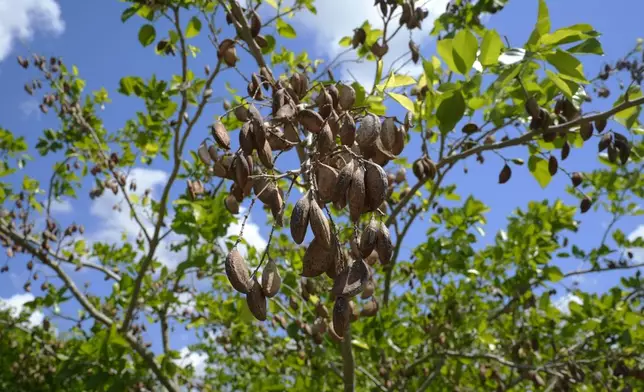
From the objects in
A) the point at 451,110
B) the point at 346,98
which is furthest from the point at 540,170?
the point at 346,98

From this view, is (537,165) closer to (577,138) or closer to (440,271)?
(577,138)

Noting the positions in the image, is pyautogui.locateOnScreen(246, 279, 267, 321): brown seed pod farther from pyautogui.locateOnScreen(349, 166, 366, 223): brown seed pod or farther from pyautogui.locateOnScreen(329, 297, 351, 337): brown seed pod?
pyautogui.locateOnScreen(349, 166, 366, 223): brown seed pod

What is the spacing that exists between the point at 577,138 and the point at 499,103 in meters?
0.37

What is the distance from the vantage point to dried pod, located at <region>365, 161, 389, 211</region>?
855 millimetres

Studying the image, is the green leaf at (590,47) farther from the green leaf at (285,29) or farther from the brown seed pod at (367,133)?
the green leaf at (285,29)

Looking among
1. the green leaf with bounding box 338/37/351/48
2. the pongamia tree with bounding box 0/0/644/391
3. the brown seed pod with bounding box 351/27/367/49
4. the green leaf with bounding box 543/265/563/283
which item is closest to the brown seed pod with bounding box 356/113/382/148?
the pongamia tree with bounding box 0/0/644/391

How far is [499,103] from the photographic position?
81.8 inches

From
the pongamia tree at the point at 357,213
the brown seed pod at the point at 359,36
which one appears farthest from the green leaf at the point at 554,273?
the brown seed pod at the point at 359,36

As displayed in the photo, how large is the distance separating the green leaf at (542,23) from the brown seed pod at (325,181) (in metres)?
0.78

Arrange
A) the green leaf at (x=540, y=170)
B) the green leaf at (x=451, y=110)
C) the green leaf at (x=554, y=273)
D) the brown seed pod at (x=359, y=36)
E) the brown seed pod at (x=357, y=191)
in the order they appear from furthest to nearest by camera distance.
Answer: the green leaf at (x=554, y=273) < the brown seed pod at (x=359, y=36) < the green leaf at (x=540, y=170) < the green leaf at (x=451, y=110) < the brown seed pod at (x=357, y=191)

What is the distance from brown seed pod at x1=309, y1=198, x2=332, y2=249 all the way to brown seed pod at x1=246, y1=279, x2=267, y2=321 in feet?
0.56

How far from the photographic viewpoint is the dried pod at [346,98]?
1.22 m

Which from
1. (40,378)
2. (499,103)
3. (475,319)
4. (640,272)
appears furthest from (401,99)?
(40,378)

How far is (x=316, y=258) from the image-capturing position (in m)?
0.88
